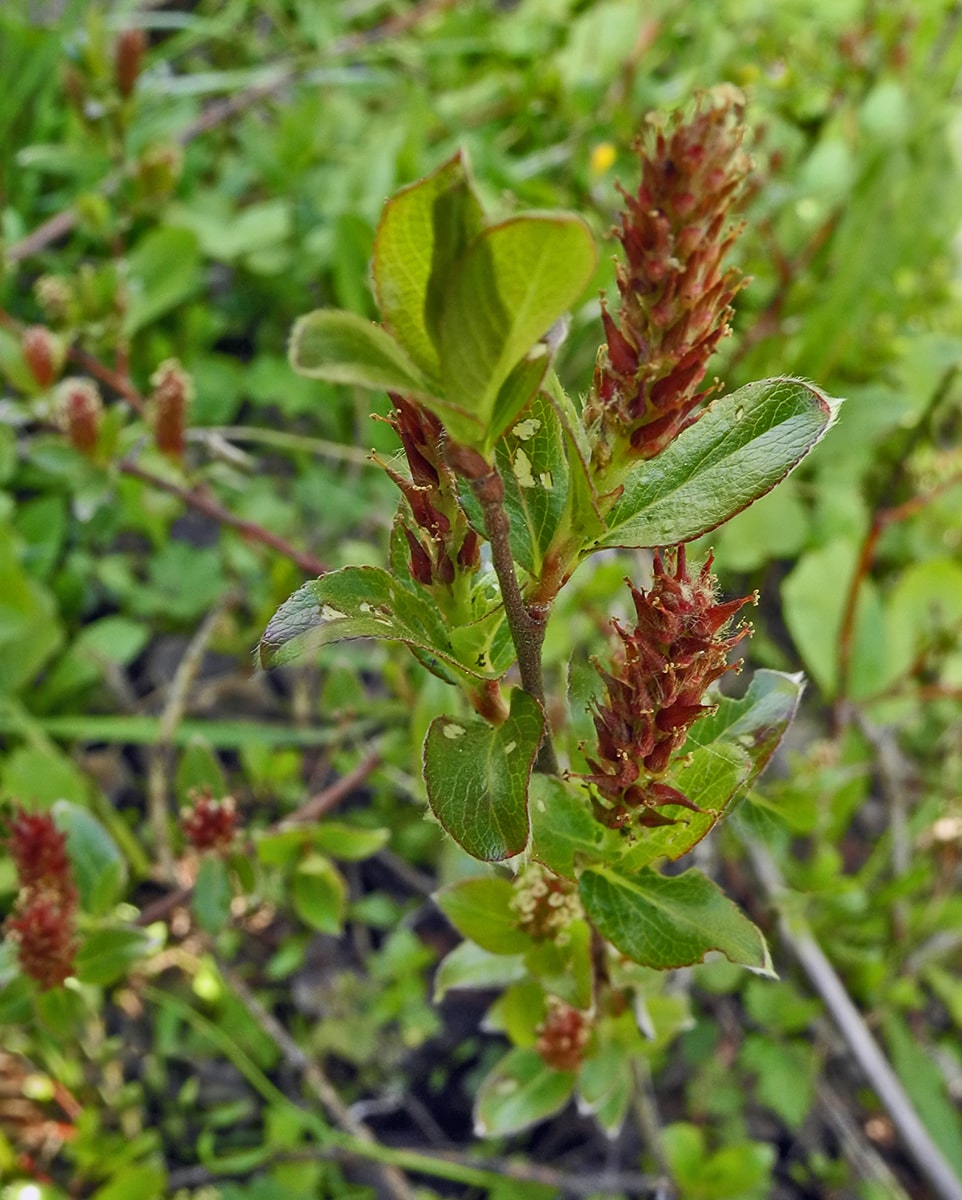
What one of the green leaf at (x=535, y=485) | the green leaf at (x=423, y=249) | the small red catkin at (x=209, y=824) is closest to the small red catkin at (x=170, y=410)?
the small red catkin at (x=209, y=824)

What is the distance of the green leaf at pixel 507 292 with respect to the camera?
0.48 metres

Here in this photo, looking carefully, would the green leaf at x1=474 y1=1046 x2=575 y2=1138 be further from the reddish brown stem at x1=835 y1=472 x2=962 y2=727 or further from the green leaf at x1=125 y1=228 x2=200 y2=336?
the green leaf at x1=125 y1=228 x2=200 y2=336

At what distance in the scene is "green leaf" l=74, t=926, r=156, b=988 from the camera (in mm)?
1307

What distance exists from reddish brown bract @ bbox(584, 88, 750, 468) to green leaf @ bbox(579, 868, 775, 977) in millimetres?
374

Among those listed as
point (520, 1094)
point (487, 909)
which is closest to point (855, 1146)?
point (520, 1094)

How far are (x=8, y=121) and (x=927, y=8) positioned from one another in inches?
107

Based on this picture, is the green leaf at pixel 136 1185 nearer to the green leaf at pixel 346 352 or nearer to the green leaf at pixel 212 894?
the green leaf at pixel 212 894

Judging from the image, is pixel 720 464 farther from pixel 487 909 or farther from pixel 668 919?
pixel 487 909

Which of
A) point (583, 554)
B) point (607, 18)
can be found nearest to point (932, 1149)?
point (583, 554)

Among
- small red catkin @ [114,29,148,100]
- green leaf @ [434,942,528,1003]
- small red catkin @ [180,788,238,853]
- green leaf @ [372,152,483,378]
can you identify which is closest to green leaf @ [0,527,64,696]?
small red catkin @ [180,788,238,853]

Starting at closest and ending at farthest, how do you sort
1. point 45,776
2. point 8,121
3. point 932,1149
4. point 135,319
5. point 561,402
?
point 561,402 < point 932,1149 < point 45,776 < point 135,319 < point 8,121

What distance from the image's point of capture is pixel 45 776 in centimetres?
181

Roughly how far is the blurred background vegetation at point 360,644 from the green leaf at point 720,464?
467 mm

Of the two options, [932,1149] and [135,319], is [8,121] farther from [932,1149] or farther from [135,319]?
[932,1149]
